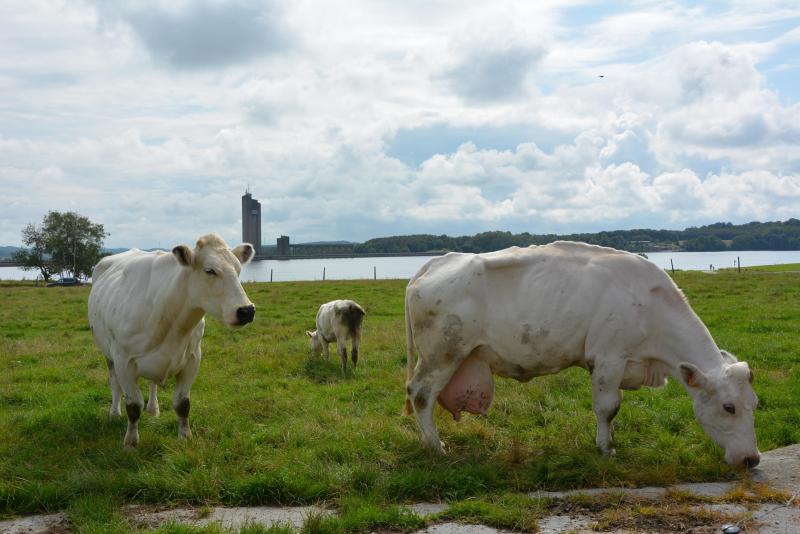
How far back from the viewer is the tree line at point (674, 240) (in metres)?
48.3

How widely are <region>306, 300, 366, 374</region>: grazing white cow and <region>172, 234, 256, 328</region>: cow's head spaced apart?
5.11 m

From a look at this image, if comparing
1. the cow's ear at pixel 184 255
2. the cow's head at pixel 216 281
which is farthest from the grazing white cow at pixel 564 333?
the cow's ear at pixel 184 255

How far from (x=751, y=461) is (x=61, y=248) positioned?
270 feet

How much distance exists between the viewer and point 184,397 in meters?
7.70

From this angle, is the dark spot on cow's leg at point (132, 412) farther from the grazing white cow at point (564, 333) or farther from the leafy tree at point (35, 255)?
the leafy tree at point (35, 255)

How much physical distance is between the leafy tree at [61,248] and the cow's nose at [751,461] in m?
79.5

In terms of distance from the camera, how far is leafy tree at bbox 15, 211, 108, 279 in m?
76.6

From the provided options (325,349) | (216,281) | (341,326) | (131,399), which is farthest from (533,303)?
(325,349)

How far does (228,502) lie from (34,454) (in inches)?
108

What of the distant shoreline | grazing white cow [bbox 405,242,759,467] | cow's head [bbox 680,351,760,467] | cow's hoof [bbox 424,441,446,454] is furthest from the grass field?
the distant shoreline

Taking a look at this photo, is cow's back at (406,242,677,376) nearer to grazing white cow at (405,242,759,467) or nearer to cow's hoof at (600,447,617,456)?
grazing white cow at (405,242,759,467)

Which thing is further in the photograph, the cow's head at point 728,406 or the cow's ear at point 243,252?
the cow's ear at point 243,252

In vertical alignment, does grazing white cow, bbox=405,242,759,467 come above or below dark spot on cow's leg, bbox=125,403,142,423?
above

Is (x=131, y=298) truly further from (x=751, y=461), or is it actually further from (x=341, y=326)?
(x=751, y=461)
